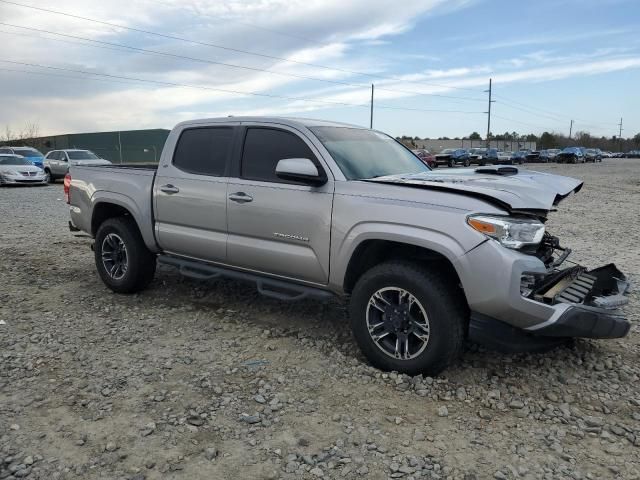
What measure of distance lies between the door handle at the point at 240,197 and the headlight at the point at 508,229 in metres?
1.98

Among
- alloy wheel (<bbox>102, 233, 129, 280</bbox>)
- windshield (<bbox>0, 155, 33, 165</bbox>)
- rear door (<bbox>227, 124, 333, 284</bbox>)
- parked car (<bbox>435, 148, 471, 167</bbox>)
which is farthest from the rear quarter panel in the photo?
parked car (<bbox>435, 148, 471, 167</bbox>)

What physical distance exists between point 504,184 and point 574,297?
2.99 feet

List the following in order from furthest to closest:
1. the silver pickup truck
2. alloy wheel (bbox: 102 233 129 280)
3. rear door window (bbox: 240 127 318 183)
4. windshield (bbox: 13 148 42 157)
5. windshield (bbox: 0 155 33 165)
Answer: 1. windshield (bbox: 13 148 42 157)
2. windshield (bbox: 0 155 33 165)
3. alloy wheel (bbox: 102 233 129 280)
4. rear door window (bbox: 240 127 318 183)
5. the silver pickup truck

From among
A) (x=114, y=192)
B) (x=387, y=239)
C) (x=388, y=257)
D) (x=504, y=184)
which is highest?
(x=504, y=184)

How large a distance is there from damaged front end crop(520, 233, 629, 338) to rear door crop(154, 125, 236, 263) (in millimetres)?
2691

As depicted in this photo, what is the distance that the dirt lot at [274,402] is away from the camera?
9.68 ft

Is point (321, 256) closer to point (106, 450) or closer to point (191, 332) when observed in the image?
point (191, 332)

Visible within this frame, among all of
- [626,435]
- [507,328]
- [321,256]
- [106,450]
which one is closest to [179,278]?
[321,256]

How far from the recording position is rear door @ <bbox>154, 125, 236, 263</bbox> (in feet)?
16.6

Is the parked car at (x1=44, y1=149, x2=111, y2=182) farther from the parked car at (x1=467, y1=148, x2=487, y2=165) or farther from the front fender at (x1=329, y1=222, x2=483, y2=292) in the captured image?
the parked car at (x1=467, y1=148, x2=487, y2=165)

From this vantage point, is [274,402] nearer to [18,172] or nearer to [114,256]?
[114,256]

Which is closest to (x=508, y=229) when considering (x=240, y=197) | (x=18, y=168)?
(x=240, y=197)

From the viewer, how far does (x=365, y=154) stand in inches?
189

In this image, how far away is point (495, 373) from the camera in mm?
4051
